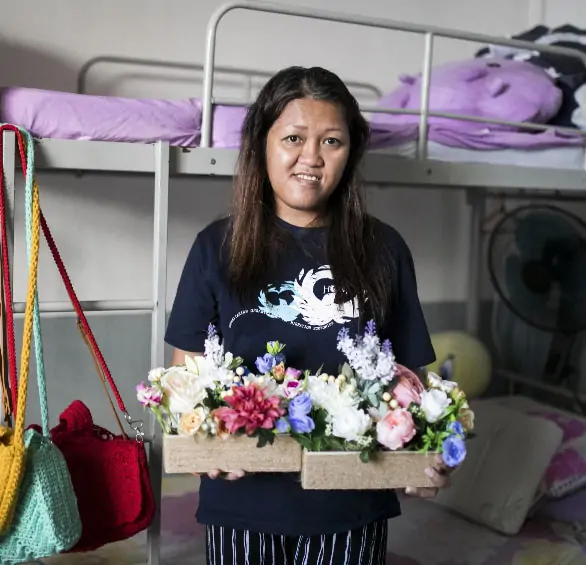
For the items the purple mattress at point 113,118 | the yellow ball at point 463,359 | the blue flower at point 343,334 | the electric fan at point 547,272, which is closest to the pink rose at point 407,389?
the blue flower at point 343,334

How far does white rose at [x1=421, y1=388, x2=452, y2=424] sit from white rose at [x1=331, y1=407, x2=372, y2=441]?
93mm

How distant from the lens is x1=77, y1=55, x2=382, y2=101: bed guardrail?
101 inches

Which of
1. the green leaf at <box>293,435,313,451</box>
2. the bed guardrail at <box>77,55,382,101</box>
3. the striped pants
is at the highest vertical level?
the bed guardrail at <box>77,55,382,101</box>

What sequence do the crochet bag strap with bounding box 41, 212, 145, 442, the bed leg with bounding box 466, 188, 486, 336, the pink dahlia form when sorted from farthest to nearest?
the bed leg with bounding box 466, 188, 486, 336
the crochet bag strap with bounding box 41, 212, 145, 442
the pink dahlia

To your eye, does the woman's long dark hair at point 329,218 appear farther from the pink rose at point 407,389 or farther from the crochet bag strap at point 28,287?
the crochet bag strap at point 28,287

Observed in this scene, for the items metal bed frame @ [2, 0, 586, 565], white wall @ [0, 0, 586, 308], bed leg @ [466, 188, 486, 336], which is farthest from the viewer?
bed leg @ [466, 188, 486, 336]

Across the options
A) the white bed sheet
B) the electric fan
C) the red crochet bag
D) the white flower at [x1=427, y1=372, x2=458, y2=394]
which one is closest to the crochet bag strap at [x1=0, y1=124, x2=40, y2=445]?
the red crochet bag

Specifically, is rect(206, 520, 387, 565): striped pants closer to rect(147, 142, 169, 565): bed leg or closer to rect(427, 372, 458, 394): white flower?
rect(427, 372, 458, 394): white flower

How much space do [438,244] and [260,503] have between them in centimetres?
221

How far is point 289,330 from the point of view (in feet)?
4.35

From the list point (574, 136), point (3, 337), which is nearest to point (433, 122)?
point (574, 136)

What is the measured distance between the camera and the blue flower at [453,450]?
1.18 meters

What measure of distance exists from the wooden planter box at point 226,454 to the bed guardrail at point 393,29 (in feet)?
2.77

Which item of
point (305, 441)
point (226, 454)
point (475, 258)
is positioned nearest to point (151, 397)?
point (226, 454)
